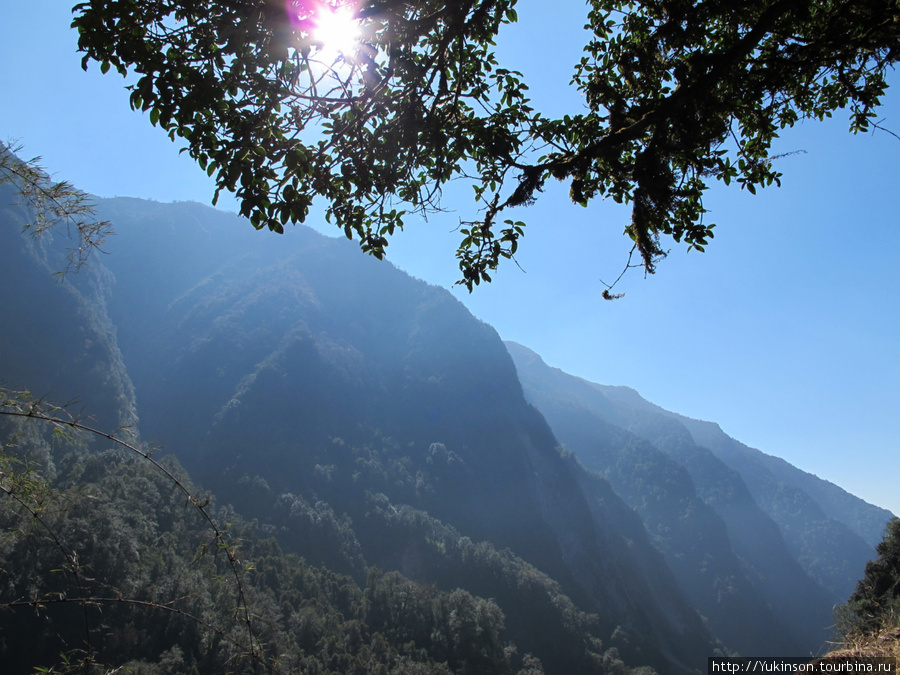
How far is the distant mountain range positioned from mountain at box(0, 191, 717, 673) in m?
0.49

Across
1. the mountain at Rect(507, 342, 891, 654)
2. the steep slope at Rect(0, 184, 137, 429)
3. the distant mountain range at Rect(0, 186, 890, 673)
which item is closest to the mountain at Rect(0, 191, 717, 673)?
the steep slope at Rect(0, 184, 137, 429)

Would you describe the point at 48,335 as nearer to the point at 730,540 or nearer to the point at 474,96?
the point at 474,96

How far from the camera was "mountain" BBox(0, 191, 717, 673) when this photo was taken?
8062cm

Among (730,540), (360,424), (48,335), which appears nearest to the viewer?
(48,335)

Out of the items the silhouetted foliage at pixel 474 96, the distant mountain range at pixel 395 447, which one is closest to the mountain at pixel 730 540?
the distant mountain range at pixel 395 447

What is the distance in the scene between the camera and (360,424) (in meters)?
115

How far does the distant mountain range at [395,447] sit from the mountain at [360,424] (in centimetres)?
49

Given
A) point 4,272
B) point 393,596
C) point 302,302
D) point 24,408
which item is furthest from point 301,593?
point 302,302

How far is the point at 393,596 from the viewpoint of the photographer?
62219 mm

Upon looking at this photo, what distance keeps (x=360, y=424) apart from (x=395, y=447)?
1042 centimetres

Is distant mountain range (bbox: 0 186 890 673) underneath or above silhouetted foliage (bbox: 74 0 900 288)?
underneath

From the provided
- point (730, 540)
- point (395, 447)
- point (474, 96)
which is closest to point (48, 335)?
point (395, 447)

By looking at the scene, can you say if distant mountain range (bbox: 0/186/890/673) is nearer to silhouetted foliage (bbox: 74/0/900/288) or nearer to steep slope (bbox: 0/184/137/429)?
steep slope (bbox: 0/184/137/429)

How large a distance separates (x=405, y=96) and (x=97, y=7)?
2.55 m
